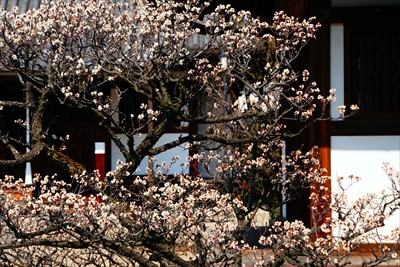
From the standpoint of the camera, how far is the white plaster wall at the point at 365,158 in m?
8.20

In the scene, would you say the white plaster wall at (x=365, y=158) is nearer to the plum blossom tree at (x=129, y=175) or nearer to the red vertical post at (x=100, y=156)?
the plum blossom tree at (x=129, y=175)

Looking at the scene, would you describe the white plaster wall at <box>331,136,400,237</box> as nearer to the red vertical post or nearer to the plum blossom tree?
the plum blossom tree

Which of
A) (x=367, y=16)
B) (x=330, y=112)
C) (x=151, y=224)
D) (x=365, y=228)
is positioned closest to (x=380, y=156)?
(x=330, y=112)

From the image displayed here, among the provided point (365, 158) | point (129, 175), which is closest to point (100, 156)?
point (365, 158)

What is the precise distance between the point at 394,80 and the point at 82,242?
205 inches

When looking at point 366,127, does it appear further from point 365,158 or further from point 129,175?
point 129,175

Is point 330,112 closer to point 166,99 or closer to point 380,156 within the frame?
point 380,156

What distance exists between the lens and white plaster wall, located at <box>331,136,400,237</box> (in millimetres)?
8203

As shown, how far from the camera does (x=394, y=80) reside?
8320 mm

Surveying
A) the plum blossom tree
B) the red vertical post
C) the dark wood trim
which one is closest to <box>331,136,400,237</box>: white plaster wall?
the dark wood trim

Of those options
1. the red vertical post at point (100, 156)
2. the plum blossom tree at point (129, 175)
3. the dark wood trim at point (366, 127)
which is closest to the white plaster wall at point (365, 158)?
the dark wood trim at point (366, 127)

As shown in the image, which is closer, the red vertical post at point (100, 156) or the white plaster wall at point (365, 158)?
the white plaster wall at point (365, 158)

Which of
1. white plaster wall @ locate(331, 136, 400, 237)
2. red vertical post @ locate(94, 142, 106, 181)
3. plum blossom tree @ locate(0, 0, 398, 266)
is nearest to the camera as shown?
plum blossom tree @ locate(0, 0, 398, 266)

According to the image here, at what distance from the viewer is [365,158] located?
8.23 meters
